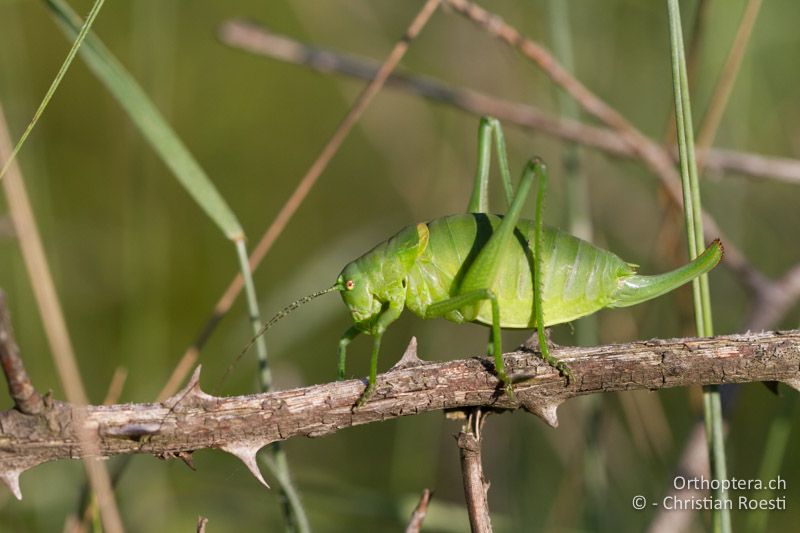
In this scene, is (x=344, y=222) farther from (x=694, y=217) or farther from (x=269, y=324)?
(x=694, y=217)

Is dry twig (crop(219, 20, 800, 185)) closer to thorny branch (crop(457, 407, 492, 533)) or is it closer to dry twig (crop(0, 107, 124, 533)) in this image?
thorny branch (crop(457, 407, 492, 533))

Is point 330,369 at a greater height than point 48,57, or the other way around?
point 48,57

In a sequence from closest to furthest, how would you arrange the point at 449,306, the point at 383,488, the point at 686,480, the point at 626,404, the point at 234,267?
the point at 449,306
the point at 686,480
the point at 626,404
the point at 383,488
the point at 234,267

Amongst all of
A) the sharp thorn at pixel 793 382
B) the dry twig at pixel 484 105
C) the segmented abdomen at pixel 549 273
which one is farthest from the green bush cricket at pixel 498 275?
the dry twig at pixel 484 105

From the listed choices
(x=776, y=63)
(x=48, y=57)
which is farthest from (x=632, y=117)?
(x=48, y=57)

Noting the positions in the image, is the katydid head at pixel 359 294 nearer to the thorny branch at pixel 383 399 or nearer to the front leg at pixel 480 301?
the front leg at pixel 480 301

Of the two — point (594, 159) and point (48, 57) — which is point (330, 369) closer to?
point (594, 159)
